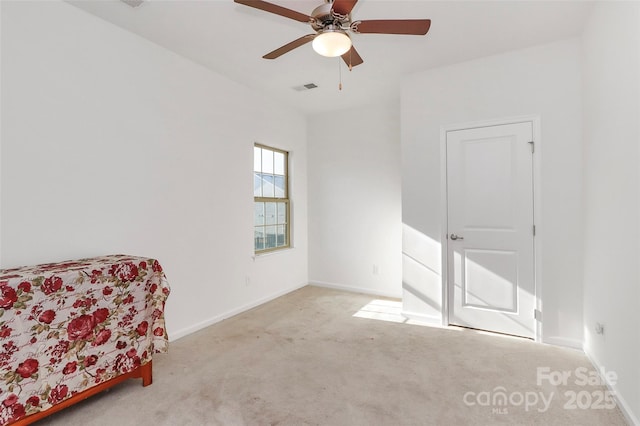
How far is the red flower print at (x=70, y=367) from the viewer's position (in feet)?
6.26

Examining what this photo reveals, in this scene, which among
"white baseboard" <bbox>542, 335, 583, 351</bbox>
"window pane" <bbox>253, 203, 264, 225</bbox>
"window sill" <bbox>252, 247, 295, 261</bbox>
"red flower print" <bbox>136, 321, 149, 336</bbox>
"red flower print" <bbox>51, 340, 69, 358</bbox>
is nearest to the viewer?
"red flower print" <bbox>51, 340, 69, 358</bbox>

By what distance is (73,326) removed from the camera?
6.33 feet

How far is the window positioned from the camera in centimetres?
443

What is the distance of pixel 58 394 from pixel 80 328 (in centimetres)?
37

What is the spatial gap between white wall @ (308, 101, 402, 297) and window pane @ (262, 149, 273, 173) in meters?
0.81

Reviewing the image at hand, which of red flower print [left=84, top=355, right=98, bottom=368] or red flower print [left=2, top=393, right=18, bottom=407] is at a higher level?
red flower print [left=84, top=355, right=98, bottom=368]

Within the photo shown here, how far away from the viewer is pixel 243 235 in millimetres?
4016

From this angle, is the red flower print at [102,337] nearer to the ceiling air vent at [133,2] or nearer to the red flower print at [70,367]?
the red flower print at [70,367]

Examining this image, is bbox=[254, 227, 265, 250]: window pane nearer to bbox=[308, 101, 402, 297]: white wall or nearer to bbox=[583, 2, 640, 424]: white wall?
bbox=[308, 101, 402, 297]: white wall

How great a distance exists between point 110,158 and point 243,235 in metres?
1.72

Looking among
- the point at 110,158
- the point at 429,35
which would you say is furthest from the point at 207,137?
Answer: the point at 429,35

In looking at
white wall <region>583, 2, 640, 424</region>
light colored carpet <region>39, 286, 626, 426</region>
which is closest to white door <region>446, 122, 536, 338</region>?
light colored carpet <region>39, 286, 626, 426</region>

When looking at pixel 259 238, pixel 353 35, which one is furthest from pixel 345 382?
pixel 353 35

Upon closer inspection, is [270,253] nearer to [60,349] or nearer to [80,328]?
[80,328]
